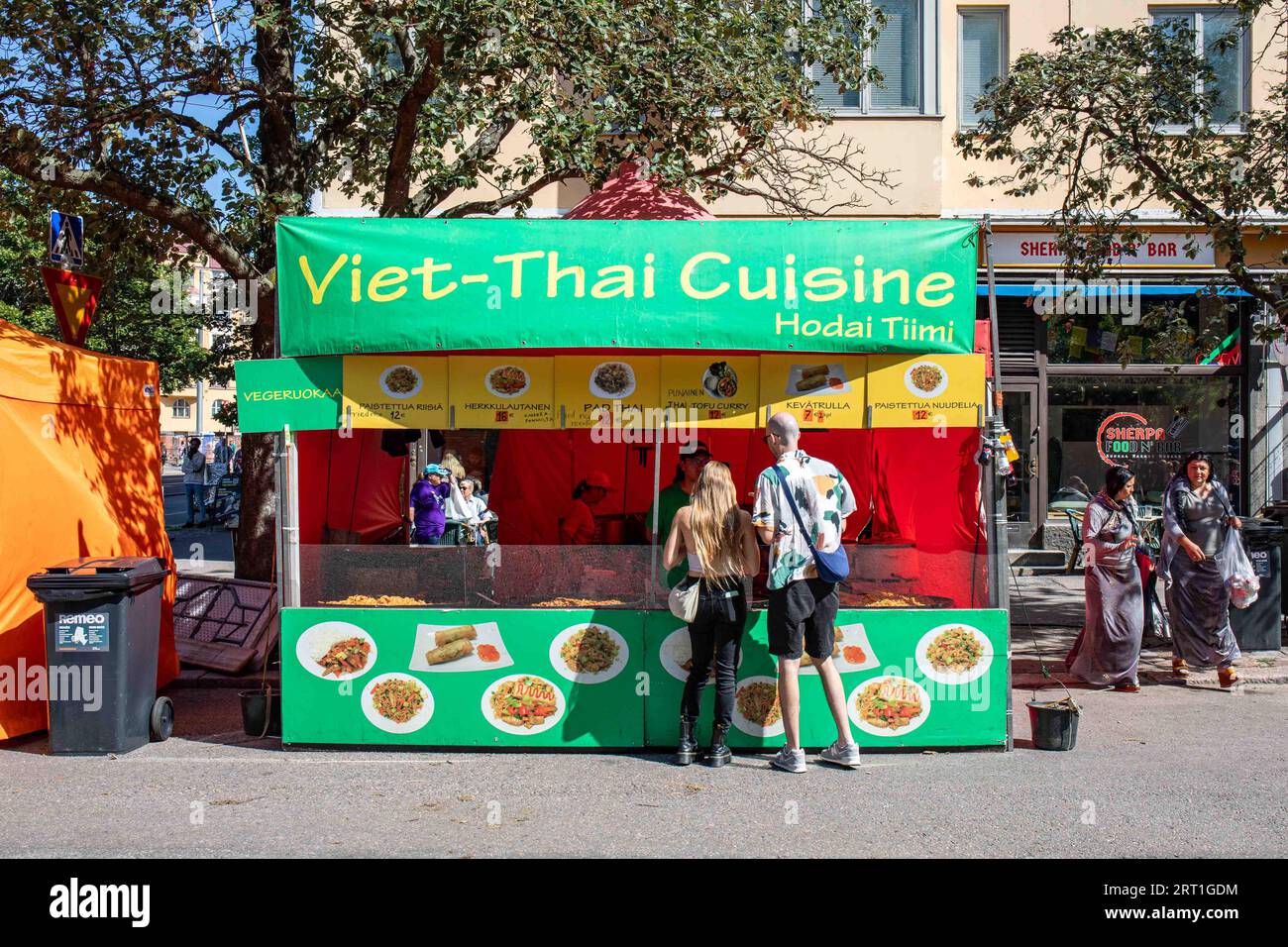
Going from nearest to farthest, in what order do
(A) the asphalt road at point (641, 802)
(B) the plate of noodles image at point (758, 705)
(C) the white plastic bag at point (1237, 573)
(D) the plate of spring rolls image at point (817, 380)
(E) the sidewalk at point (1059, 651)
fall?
(A) the asphalt road at point (641, 802)
(B) the plate of noodles image at point (758, 705)
(D) the plate of spring rolls image at point (817, 380)
(E) the sidewalk at point (1059, 651)
(C) the white plastic bag at point (1237, 573)

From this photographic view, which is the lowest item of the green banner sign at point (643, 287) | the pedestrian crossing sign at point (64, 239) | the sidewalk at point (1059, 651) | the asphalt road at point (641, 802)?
the asphalt road at point (641, 802)

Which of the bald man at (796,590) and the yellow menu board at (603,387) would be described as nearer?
the bald man at (796,590)

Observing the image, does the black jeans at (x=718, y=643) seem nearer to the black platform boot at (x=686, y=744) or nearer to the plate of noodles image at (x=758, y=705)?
the black platform boot at (x=686, y=744)

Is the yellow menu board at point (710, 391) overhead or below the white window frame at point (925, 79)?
below

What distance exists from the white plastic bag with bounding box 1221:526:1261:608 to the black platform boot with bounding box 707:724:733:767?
5.08m

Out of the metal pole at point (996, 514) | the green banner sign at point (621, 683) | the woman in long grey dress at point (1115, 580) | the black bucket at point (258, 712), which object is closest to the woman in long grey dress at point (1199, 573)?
the woman in long grey dress at point (1115, 580)

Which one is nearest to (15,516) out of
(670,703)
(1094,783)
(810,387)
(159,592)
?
(159,592)

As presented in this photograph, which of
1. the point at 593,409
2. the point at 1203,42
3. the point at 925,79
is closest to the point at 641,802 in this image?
the point at 593,409

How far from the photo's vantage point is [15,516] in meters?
7.60

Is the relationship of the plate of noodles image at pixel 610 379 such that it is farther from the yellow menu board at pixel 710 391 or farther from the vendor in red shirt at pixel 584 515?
the vendor in red shirt at pixel 584 515

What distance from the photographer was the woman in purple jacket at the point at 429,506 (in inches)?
399

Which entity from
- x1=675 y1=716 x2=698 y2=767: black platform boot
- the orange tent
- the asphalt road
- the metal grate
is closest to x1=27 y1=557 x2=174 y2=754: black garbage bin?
the asphalt road

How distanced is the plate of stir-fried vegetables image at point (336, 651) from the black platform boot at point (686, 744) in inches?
76.9

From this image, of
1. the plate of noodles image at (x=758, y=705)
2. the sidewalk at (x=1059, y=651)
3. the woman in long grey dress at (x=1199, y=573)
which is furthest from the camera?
the sidewalk at (x=1059, y=651)
